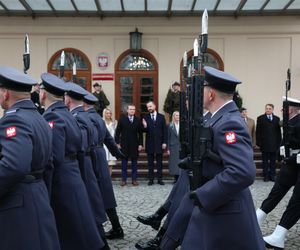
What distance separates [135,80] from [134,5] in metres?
2.53

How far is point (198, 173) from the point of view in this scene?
323 centimetres

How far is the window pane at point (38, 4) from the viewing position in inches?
565

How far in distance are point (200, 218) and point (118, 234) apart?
3193 mm

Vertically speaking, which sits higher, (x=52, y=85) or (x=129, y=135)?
(x=52, y=85)

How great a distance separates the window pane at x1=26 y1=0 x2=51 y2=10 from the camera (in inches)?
565

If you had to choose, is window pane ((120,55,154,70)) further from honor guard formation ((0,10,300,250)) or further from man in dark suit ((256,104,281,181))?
honor guard formation ((0,10,300,250))

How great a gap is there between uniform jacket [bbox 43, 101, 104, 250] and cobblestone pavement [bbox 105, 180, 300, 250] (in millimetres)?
1290

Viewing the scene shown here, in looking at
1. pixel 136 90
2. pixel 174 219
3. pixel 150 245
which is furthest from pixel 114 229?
pixel 136 90

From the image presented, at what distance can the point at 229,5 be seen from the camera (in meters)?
14.7

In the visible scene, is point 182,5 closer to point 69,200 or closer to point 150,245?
point 150,245

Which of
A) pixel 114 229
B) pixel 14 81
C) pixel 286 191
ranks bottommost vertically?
pixel 114 229

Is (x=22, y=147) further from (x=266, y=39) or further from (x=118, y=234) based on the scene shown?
(x=266, y=39)

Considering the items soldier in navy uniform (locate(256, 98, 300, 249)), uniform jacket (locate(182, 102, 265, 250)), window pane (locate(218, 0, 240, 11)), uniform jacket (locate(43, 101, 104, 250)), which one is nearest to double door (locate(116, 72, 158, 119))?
window pane (locate(218, 0, 240, 11))

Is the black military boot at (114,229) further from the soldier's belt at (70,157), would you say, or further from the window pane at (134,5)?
the window pane at (134,5)
